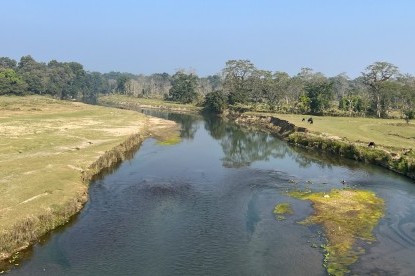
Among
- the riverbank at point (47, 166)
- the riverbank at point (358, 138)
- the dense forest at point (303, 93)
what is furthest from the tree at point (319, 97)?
the riverbank at point (47, 166)

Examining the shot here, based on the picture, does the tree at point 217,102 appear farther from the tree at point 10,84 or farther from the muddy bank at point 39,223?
the muddy bank at point 39,223

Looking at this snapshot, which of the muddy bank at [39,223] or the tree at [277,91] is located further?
the tree at [277,91]

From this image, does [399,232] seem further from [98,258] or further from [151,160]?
[151,160]

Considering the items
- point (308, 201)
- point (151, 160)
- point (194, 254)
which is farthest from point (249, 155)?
point (194, 254)

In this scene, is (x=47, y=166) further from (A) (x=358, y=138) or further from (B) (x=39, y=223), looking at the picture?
(A) (x=358, y=138)

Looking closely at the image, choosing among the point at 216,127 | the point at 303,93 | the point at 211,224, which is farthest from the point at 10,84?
the point at 211,224
